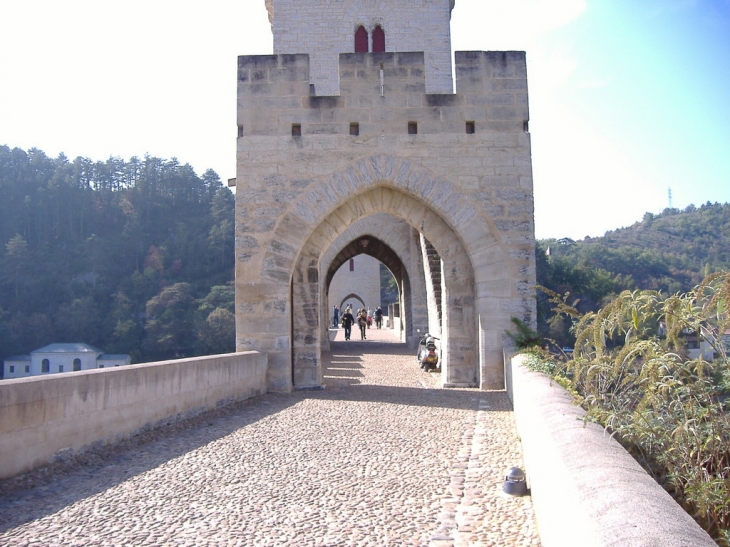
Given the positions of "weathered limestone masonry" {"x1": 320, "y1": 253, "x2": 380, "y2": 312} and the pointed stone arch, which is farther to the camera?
"weathered limestone masonry" {"x1": 320, "y1": 253, "x2": 380, "y2": 312}

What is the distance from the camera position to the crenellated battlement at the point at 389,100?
7.90 m

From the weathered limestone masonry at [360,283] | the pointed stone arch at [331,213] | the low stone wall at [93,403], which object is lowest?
the low stone wall at [93,403]

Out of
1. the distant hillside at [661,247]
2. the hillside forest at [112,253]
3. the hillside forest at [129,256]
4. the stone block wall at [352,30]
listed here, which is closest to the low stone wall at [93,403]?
the stone block wall at [352,30]

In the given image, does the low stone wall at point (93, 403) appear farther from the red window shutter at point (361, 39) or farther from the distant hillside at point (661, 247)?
the distant hillside at point (661, 247)

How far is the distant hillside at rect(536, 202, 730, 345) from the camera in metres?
34.0

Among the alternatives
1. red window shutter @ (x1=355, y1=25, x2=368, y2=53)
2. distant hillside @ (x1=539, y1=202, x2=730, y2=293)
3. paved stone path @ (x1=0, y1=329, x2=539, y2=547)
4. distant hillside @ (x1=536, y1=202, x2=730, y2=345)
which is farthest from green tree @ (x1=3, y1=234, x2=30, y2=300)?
paved stone path @ (x1=0, y1=329, x2=539, y2=547)

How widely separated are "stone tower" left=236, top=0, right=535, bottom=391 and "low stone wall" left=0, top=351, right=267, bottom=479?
175cm

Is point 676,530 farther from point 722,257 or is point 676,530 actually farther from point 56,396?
point 722,257

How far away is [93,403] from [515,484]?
106 inches

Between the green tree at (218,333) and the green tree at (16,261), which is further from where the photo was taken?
the green tree at (16,261)

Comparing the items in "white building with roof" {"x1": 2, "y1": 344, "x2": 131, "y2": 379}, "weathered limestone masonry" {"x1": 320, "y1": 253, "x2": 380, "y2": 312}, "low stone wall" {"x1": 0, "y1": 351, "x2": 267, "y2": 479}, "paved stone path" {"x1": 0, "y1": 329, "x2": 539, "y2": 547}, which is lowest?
"white building with roof" {"x1": 2, "y1": 344, "x2": 131, "y2": 379}

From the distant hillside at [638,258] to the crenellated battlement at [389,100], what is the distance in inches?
109

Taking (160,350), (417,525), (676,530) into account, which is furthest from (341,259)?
(160,350)

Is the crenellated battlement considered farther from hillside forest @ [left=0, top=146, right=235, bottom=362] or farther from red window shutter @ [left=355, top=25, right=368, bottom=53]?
hillside forest @ [left=0, top=146, right=235, bottom=362]
